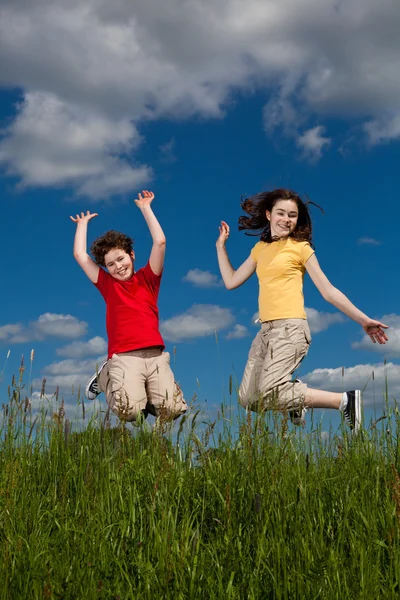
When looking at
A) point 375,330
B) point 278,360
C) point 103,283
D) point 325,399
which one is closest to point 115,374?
point 103,283

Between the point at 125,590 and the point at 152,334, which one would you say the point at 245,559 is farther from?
the point at 152,334

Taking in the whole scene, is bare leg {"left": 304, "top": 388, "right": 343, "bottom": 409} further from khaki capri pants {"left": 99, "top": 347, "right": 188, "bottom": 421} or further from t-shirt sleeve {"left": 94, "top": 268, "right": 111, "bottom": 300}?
t-shirt sleeve {"left": 94, "top": 268, "right": 111, "bottom": 300}

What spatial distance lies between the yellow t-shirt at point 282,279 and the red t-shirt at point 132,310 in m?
1.13

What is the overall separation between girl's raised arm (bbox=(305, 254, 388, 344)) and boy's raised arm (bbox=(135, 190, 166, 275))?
149cm

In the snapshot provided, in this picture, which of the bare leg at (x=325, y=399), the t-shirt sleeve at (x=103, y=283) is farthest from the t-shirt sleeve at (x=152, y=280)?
the bare leg at (x=325, y=399)

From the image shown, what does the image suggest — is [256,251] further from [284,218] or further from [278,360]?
[278,360]

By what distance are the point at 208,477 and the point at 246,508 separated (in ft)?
1.53

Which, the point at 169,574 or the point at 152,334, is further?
the point at 152,334

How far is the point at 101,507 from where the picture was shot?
11.4 ft

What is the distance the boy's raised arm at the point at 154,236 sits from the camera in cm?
668

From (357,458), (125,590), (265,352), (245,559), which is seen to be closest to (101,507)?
(125,590)

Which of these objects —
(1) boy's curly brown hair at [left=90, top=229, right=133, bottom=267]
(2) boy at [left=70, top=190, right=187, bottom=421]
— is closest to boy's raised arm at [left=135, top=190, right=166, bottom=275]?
(2) boy at [left=70, top=190, right=187, bottom=421]

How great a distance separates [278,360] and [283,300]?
0.62m

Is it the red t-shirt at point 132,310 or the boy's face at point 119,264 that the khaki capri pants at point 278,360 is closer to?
the red t-shirt at point 132,310
